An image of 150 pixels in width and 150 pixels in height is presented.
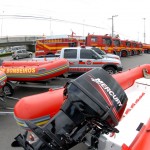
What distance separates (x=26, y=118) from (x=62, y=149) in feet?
4.18

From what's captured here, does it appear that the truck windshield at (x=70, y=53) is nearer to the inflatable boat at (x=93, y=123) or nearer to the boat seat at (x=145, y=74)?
the boat seat at (x=145, y=74)

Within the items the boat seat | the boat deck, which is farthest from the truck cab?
the boat deck

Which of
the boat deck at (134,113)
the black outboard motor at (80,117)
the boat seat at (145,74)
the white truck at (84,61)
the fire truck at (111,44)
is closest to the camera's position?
the black outboard motor at (80,117)

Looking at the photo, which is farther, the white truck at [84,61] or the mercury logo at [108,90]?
the white truck at [84,61]

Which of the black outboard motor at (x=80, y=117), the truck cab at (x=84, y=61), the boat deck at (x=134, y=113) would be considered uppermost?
the truck cab at (x=84, y=61)

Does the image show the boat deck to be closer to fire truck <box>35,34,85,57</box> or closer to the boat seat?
the boat seat

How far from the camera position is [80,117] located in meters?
2.45

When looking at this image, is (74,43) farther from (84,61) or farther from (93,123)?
(93,123)

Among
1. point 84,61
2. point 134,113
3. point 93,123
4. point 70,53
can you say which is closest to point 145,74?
point 134,113

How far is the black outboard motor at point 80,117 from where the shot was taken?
2416mm

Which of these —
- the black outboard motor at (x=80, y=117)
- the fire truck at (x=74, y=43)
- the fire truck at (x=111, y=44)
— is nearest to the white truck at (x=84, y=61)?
the fire truck at (x=74, y=43)

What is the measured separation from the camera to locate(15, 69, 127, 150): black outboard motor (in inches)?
95.1

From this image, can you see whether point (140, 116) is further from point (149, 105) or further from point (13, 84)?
point (13, 84)

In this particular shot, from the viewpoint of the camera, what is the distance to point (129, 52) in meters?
30.0
